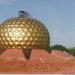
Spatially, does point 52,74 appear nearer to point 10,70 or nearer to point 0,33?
point 10,70

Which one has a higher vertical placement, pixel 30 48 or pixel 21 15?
pixel 21 15

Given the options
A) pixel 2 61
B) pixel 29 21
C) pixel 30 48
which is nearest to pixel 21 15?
pixel 29 21

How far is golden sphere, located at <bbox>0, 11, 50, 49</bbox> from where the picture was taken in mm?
21500

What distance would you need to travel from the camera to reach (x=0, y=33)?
880 inches

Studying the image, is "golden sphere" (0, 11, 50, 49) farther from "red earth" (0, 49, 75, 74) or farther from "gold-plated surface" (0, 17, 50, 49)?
"red earth" (0, 49, 75, 74)

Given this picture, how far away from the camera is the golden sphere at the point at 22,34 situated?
21.5 m

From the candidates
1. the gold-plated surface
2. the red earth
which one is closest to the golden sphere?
the gold-plated surface

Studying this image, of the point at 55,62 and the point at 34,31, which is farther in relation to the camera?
the point at 34,31

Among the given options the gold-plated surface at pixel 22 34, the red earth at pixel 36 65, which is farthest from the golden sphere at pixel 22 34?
the red earth at pixel 36 65

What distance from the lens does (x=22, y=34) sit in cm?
2147

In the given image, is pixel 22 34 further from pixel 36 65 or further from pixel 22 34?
pixel 36 65

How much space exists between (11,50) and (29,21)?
285 cm

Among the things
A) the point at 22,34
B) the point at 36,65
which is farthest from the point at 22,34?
the point at 36,65

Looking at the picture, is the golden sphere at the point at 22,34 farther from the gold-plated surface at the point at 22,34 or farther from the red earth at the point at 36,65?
the red earth at the point at 36,65
